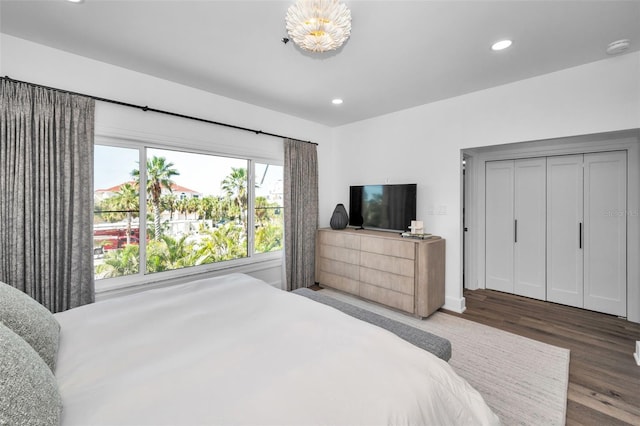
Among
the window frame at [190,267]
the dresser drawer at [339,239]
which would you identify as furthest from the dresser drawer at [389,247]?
the window frame at [190,267]

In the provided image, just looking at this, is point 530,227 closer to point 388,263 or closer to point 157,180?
point 388,263

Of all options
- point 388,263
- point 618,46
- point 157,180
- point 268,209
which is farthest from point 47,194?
point 618,46

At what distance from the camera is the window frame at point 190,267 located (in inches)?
108

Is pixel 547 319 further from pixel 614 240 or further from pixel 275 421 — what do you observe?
pixel 275 421

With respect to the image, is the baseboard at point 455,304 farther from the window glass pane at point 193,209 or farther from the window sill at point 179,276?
the window glass pane at point 193,209

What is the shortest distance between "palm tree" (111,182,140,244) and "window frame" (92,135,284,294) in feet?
0.17

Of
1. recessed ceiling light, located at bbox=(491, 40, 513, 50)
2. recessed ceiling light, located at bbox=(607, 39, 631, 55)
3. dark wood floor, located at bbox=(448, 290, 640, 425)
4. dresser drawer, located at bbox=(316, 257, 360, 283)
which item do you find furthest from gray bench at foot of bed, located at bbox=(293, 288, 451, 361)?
recessed ceiling light, located at bbox=(607, 39, 631, 55)

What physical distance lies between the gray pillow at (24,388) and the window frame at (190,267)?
2.07 metres

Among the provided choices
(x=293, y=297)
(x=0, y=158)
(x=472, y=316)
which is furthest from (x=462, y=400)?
(x=0, y=158)

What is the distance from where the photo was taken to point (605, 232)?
3.30m

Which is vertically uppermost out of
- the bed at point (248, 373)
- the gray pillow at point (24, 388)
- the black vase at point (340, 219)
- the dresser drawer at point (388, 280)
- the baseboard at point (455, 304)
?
the black vase at point (340, 219)

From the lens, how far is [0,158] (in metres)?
2.11

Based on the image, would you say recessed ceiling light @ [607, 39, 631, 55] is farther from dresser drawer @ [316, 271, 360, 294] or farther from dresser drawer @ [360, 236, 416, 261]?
dresser drawer @ [316, 271, 360, 294]

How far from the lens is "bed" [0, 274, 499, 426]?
0.94 metres
